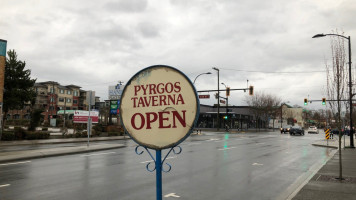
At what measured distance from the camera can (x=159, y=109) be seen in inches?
112

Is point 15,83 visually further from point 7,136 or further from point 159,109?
point 159,109

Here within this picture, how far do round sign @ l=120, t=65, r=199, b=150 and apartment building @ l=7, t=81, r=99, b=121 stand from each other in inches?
3481

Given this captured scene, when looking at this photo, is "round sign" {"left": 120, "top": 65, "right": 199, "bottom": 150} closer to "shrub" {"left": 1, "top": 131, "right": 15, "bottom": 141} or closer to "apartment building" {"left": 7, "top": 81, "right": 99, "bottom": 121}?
"shrub" {"left": 1, "top": 131, "right": 15, "bottom": 141}

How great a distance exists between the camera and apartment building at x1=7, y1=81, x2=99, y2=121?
90.3m

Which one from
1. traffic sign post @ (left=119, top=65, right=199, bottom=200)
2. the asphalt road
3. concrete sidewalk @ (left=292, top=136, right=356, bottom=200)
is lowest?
the asphalt road

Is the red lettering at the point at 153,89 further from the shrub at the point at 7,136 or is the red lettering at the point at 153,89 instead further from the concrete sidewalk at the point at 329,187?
the shrub at the point at 7,136

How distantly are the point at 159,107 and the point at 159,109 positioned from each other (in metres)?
0.02

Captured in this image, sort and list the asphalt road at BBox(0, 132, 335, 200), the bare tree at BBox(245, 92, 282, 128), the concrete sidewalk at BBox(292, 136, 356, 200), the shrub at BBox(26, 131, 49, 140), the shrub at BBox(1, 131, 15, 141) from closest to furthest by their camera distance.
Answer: the concrete sidewalk at BBox(292, 136, 356, 200), the asphalt road at BBox(0, 132, 335, 200), the shrub at BBox(1, 131, 15, 141), the shrub at BBox(26, 131, 49, 140), the bare tree at BBox(245, 92, 282, 128)

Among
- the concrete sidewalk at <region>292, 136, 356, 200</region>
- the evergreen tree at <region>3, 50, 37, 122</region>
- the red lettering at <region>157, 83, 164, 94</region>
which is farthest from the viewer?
the evergreen tree at <region>3, 50, 37, 122</region>

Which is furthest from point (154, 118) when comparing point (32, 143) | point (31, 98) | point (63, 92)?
point (63, 92)

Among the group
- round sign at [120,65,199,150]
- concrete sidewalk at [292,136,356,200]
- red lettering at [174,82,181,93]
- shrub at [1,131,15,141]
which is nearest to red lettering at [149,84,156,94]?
round sign at [120,65,199,150]

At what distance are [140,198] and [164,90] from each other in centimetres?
479

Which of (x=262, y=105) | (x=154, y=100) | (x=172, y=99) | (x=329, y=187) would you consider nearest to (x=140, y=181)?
(x=329, y=187)

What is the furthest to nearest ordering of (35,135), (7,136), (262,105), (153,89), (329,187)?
(262,105), (35,135), (7,136), (329,187), (153,89)
